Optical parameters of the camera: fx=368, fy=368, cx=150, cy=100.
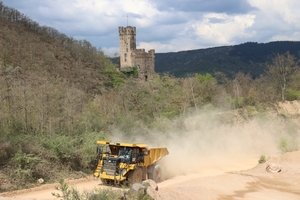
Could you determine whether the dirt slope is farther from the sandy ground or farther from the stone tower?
the stone tower

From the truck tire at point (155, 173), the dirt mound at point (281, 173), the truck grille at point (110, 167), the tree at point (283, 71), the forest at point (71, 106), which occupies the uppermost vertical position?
the tree at point (283, 71)

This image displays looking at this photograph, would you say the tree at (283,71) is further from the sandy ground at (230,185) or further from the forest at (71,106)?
the sandy ground at (230,185)

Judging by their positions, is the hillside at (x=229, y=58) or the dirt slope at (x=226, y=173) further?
the hillside at (x=229, y=58)

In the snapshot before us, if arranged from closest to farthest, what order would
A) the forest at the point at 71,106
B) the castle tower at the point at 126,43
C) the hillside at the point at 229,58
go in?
the forest at the point at 71,106, the castle tower at the point at 126,43, the hillside at the point at 229,58

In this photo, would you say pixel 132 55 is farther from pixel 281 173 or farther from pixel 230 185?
pixel 230 185

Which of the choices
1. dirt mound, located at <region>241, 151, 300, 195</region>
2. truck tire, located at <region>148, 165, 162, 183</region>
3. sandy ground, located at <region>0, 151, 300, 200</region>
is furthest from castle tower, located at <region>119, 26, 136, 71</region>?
truck tire, located at <region>148, 165, 162, 183</region>

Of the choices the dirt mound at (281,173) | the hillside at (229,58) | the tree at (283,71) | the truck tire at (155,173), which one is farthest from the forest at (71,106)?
the hillside at (229,58)

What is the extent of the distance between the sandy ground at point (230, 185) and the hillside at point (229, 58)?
345 feet

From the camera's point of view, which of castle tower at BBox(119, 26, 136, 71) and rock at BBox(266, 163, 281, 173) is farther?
castle tower at BBox(119, 26, 136, 71)

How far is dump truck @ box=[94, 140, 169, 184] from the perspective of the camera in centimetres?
1831

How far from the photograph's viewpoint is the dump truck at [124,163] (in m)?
18.3

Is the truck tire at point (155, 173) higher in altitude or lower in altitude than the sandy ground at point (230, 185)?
higher

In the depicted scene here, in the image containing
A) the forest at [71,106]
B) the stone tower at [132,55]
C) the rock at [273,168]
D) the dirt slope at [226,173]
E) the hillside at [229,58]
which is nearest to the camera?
the dirt slope at [226,173]

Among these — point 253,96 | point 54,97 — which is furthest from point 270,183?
point 253,96
